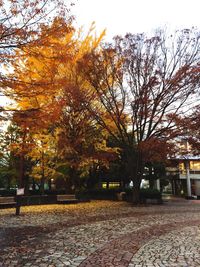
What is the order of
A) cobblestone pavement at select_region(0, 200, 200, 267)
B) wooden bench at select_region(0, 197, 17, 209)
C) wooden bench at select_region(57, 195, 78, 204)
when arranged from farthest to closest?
wooden bench at select_region(57, 195, 78, 204)
wooden bench at select_region(0, 197, 17, 209)
cobblestone pavement at select_region(0, 200, 200, 267)

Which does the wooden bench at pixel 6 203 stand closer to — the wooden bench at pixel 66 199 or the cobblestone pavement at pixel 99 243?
the wooden bench at pixel 66 199

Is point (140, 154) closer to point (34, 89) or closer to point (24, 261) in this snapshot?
point (34, 89)

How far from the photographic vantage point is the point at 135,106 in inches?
659

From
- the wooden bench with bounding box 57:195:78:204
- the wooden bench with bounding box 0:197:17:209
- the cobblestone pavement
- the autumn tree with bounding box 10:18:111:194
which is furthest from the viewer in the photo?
the wooden bench with bounding box 57:195:78:204

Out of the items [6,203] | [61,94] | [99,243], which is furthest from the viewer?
A: [61,94]

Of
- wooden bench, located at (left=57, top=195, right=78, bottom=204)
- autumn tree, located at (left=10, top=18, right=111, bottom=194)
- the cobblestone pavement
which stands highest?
autumn tree, located at (left=10, top=18, right=111, bottom=194)

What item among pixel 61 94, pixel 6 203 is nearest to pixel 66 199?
pixel 6 203

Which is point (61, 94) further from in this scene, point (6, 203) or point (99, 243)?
point (99, 243)

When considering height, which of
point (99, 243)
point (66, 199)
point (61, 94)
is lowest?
point (99, 243)

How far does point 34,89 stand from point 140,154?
1120cm

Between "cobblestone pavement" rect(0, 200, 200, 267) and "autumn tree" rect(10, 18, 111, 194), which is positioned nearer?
"cobblestone pavement" rect(0, 200, 200, 267)

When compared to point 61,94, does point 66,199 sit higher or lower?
lower

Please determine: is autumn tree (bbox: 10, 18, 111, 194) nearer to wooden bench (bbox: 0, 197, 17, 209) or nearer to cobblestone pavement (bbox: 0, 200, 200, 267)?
cobblestone pavement (bbox: 0, 200, 200, 267)

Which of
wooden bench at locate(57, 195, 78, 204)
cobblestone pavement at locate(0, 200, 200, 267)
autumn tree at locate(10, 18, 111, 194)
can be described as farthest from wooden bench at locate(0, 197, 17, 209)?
cobblestone pavement at locate(0, 200, 200, 267)
